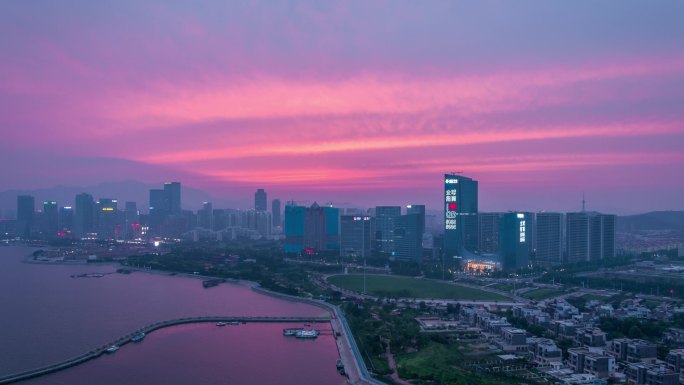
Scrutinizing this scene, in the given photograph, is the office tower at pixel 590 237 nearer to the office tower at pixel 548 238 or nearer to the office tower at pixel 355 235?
the office tower at pixel 548 238

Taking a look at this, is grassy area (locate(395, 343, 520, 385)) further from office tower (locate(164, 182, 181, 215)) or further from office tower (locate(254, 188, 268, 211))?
office tower (locate(254, 188, 268, 211))

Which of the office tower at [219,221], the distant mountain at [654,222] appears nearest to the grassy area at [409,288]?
the office tower at [219,221]

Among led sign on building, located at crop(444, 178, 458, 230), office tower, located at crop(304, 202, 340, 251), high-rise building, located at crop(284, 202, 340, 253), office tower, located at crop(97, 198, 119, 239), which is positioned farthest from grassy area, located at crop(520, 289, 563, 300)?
office tower, located at crop(97, 198, 119, 239)

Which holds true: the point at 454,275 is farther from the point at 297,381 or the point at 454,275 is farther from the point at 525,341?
the point at 297,381

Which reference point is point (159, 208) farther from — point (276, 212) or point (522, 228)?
point (522, 228)

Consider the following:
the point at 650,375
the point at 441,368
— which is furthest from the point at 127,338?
the point at 650,375

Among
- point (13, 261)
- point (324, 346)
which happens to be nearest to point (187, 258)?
point (13, 261)
